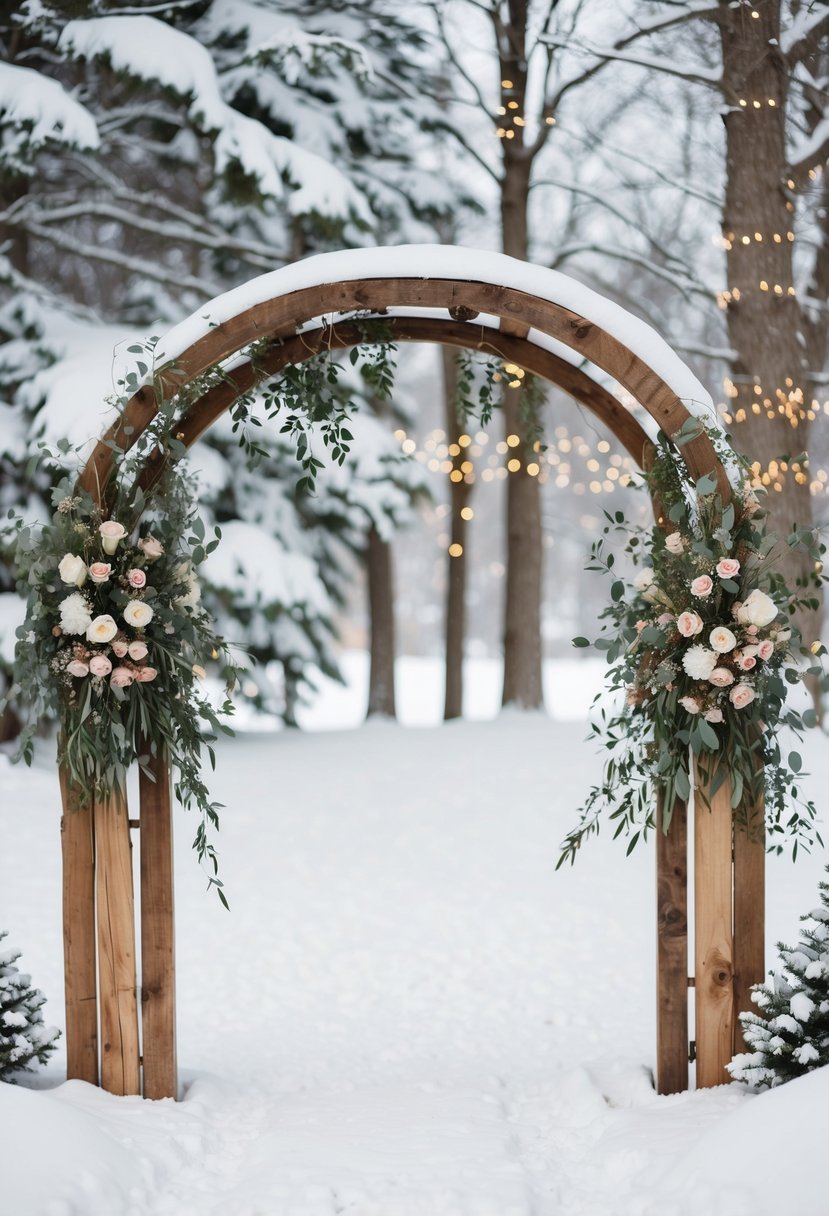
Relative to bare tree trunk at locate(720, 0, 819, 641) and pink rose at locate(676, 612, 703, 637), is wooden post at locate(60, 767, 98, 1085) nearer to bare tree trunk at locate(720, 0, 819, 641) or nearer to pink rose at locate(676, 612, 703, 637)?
pink rose at locate(676, 612, 703, 637)

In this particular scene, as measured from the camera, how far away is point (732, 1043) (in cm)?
361

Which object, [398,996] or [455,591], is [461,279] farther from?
[455,591]

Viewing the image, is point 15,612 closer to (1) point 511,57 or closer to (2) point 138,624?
(2) point 138,624

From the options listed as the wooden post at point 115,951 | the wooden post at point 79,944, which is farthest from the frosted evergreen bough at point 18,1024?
the wooden post at point 115,951

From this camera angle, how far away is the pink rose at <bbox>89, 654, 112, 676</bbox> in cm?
350

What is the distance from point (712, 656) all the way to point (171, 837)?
1850 millimetres

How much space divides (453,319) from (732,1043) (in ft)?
8.70

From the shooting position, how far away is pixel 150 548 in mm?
3631

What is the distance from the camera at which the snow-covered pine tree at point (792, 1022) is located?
328 cm

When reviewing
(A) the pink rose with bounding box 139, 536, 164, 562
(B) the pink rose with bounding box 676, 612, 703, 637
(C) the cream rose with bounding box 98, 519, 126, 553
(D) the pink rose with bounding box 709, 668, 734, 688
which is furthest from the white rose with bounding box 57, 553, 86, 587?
(D) the pink rose with bounding box 709, 668, 734, 688

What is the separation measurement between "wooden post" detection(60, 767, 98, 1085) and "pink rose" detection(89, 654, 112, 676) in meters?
0.50

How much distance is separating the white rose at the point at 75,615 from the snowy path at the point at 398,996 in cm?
137

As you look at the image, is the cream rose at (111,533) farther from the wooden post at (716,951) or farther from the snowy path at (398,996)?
the wooden post at (716,951)

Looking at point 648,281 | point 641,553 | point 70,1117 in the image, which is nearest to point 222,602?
point 641,553
